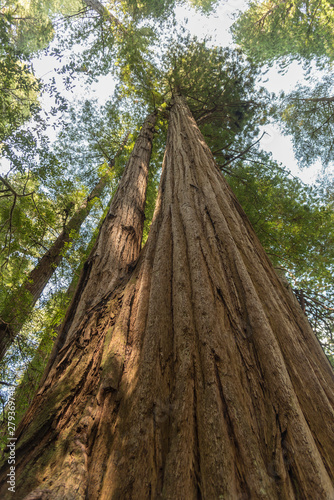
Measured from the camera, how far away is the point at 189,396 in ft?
2.90

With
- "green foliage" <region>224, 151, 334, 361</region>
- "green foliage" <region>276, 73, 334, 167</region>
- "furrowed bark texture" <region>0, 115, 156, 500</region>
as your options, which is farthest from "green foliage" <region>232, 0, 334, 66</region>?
"furrowed bark texture" <region>0, 115, 156, 500</region>

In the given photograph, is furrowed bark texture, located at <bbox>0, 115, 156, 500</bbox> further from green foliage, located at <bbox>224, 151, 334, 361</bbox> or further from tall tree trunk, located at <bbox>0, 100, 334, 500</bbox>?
green foliage, located at <bbox>224, 151, 334, 361</bbox>

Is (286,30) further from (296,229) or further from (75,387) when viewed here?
(75,387)

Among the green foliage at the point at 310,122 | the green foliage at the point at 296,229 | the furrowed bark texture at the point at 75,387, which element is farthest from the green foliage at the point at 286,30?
the furrowed bark texture at the point at 75,387

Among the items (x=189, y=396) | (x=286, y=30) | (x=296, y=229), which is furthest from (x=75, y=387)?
A: (x=286, y=30)

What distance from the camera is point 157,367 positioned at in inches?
40.4

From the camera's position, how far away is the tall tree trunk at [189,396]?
2.35 ft

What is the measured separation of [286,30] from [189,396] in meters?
10.9

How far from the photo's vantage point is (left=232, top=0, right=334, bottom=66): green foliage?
23.1 feet

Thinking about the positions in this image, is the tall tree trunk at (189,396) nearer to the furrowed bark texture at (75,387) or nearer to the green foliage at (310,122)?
the furrowed bark texture at (75,387)

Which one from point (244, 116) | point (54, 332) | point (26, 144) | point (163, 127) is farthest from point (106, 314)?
point (244, 116)

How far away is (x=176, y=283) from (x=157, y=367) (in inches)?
17.6

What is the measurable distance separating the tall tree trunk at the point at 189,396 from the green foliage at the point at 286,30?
8.88m

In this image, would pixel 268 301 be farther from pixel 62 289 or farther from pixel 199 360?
pixel 62 289
